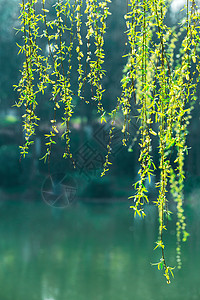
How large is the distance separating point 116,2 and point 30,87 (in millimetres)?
10223

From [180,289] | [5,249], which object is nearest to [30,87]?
[180,289]

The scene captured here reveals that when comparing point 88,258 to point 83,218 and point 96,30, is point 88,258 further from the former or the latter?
point 96,30

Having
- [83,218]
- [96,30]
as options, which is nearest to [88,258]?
[83,218]

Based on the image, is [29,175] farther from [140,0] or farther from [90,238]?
[140,0]

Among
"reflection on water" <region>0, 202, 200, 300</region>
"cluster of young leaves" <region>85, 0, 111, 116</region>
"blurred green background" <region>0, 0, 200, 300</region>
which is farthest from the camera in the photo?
"blurred green background" <region>0, 0, 200, 300</region>

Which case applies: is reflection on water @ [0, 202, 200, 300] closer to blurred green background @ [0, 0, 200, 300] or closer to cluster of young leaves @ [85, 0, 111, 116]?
blurred green background @ [0, 0, 200, 300]

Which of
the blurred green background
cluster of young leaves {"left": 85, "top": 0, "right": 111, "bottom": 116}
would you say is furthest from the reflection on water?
cluster of young leaves {"left": 85, "top": 0, "right": 111, "bottom": 116}

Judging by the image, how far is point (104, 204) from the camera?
1111cm

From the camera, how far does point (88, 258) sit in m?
6.96

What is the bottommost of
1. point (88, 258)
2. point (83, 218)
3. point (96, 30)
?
point (96, 30)

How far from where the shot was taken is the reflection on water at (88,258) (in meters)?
5.72

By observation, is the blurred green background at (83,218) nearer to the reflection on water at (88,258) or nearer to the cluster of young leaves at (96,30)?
the reflection on water at (88,258)

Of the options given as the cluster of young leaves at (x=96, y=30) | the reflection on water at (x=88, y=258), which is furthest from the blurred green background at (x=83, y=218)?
the cluster of young leaves at (x=96, y=30)

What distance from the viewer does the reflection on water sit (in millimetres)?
5719
